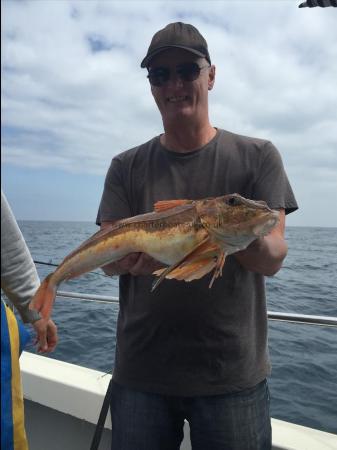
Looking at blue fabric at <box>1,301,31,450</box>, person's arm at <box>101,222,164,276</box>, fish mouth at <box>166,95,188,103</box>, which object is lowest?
blue fabric at <box>1,301,31,450</box>

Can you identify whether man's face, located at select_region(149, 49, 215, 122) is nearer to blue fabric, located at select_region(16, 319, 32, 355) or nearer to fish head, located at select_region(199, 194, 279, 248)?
fish head, located at select_region(199, 194, 279, 248)

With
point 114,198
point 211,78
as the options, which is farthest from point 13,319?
point 211,78

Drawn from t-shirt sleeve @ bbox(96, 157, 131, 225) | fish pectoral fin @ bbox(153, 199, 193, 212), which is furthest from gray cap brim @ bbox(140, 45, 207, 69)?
fish pectoral fin @ bbox(153, 199, 193, 212)

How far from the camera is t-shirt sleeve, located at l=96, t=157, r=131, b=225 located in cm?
293

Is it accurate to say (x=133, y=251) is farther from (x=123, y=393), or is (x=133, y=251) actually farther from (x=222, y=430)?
(x=222, y=430)

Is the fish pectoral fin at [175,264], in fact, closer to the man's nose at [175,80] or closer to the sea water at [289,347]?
the man's nose at [175,80]

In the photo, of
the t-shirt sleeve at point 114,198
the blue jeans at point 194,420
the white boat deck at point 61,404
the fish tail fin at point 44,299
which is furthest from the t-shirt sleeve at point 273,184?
the white boat deck at point 61,404

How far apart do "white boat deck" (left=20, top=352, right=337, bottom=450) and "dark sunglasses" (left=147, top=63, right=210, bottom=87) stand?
8.57 ft

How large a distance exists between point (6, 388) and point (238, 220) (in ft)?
4.26

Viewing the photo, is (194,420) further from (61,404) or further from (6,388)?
(61,404)

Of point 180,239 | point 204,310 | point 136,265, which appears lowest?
point 204,310

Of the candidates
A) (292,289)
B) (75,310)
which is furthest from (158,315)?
(292,289)

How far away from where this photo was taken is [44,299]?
7.06 ft

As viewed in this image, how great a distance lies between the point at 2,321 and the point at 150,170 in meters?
1.54
